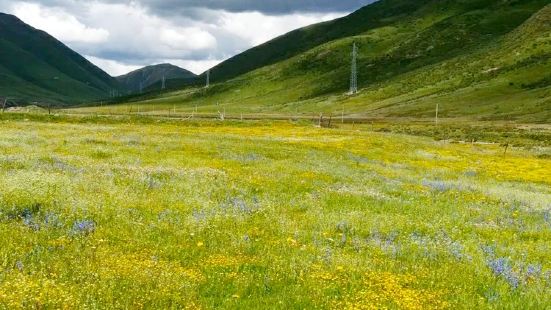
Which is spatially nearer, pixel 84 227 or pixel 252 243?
pixel 84 227

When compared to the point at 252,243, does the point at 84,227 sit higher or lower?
higher

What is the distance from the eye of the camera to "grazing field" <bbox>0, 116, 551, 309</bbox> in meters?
8.49

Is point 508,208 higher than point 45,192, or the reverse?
point 45,192

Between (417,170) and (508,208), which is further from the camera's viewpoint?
(417,170)

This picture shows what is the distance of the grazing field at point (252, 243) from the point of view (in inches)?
334

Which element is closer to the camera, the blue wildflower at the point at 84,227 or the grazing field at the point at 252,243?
the grazing field at the point at 252,243

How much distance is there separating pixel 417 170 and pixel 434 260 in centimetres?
2507

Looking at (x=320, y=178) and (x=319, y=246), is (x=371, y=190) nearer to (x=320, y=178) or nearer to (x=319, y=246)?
(x=320, y=178)

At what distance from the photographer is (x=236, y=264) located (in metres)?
10.1

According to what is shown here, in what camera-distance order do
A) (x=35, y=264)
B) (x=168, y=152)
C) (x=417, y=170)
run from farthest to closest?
(x=417, y=170) < (x=168, y=152) < (x=35, y=264)

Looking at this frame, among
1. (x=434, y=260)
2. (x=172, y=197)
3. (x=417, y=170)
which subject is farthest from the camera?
(x=417, y=170)

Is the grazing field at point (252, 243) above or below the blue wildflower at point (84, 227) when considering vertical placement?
below

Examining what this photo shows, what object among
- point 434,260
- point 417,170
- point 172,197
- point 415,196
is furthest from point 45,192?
point 417,170

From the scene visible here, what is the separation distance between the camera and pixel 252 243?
464 inches
